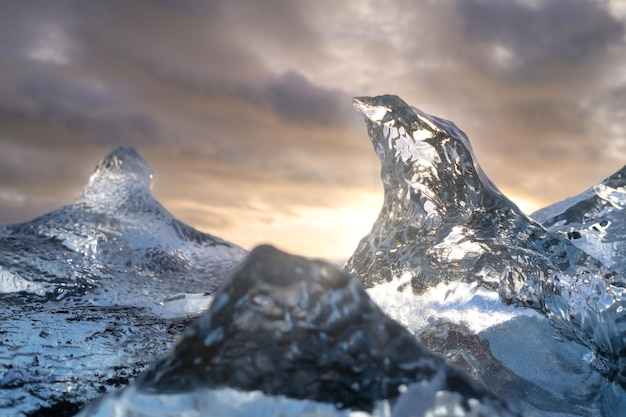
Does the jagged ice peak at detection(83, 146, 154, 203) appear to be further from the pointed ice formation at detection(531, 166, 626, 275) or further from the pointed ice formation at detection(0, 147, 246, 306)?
the pointed ice formation at detection(531, 166, 626, 275)

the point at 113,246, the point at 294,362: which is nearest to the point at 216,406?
the point at 294,362

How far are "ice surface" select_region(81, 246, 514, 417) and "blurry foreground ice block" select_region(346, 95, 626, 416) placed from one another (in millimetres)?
1837

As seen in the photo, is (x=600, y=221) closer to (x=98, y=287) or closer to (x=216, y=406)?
(x=216, y=406)

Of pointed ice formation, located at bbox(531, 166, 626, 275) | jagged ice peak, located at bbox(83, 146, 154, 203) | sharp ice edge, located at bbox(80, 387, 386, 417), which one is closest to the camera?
sharp ice edge, located at bbox(80, 387, 386, 417)

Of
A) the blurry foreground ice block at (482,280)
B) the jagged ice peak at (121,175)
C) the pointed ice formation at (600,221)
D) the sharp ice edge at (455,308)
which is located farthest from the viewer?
the jagged ice peak at (121,175)

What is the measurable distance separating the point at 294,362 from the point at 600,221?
4516mm

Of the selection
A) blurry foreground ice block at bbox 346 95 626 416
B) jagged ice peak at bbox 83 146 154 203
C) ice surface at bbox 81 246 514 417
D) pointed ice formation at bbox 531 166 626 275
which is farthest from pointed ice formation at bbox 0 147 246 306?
ice surface at bbox 81 246 514 417

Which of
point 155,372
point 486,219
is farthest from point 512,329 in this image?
point 155,372

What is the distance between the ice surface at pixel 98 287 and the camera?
3.73 m

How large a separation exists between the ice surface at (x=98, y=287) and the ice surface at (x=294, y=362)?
5.52ft

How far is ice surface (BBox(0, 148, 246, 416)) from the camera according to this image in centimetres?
373

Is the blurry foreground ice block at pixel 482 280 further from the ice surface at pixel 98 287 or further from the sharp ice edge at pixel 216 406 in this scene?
the sharp ice edge at pixel 216 406

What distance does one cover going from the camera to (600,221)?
559 centimetres

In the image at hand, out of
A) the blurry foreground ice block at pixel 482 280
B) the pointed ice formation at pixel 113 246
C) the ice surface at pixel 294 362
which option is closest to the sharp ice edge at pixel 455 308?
the blurry foreground ice block at pixel 482 280
